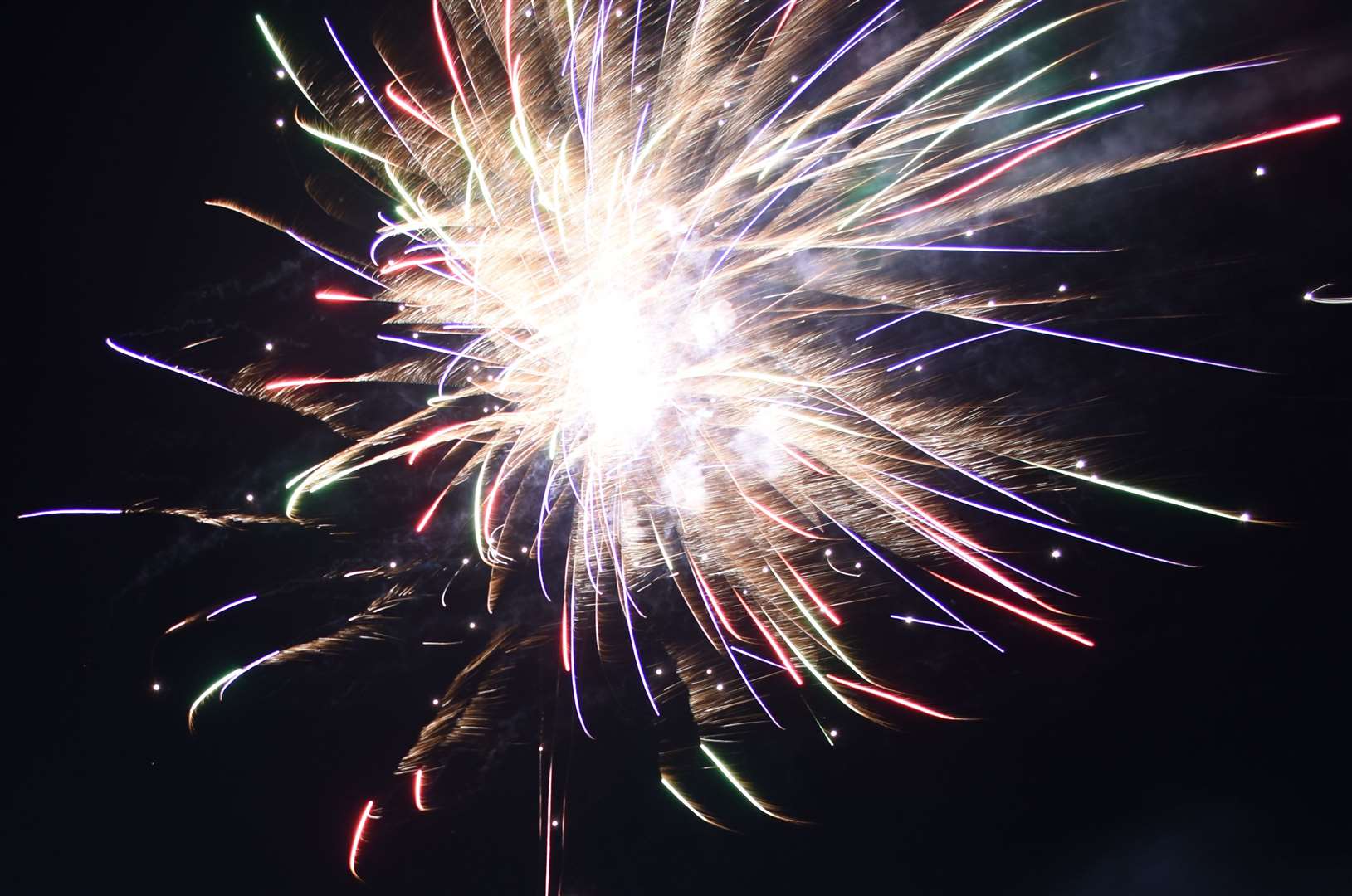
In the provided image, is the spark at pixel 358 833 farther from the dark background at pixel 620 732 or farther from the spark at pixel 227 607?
the spark at pixel 227 607

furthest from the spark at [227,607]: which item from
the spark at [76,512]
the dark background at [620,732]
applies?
the spark at [76,512]

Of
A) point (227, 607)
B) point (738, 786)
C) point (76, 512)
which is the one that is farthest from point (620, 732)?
point (76, 512)

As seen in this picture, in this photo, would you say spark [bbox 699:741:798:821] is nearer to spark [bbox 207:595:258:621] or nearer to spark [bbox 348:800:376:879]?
spark [bbox 348:800:376:879]

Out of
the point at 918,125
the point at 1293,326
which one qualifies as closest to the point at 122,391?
the point at 918,125

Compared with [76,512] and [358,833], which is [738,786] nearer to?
[358,833]

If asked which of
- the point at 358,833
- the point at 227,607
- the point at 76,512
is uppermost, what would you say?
the point at 76,512

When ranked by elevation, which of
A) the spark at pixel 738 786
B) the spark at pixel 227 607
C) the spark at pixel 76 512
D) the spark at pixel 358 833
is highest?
the spark at pixel 76 512

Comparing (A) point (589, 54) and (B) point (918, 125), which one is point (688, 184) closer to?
(A) point (589, 54)

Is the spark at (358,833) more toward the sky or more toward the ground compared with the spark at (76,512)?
more toward the ground
